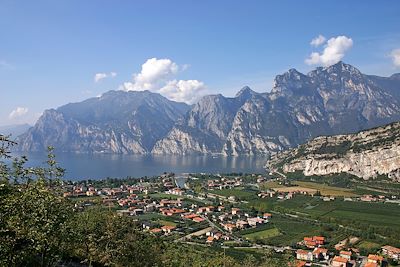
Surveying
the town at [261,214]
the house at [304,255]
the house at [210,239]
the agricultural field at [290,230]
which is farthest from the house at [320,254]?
the house at [210,239]

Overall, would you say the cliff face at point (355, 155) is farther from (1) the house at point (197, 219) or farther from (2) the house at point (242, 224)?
(1) the house at point (197, 219)

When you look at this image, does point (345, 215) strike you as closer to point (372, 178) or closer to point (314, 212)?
point (314, 212)

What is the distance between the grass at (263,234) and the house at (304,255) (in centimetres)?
903

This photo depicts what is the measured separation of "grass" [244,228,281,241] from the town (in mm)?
161

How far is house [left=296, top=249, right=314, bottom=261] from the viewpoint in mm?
50312

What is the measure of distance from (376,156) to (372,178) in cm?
776

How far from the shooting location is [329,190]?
104750 millimetres

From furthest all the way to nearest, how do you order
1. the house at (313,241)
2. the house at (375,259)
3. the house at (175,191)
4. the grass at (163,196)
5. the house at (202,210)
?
the house at (175,191), the grass at (163,196), the house at (202,210), the house at (313,241), the house at (375,259)

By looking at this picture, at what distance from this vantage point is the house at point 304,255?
50312 mm

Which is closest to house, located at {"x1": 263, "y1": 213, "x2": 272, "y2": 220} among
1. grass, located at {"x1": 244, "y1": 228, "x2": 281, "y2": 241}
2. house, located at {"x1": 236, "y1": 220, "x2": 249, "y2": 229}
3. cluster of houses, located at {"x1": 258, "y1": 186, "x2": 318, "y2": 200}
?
house, located at {"x1": 236, "y1": 220, "x2": 249, "y2": 229}

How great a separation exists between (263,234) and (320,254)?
12458 mm

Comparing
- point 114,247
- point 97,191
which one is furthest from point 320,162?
point 114,247

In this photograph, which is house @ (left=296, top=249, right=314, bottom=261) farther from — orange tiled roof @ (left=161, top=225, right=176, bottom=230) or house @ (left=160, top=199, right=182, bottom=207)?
house @ (left=160, top=199, right=182, bottom=207)

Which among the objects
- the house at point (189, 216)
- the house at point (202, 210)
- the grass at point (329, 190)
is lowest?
the house at point (189, 216)
